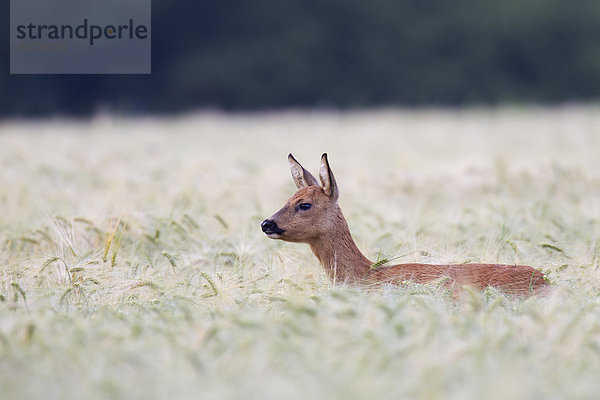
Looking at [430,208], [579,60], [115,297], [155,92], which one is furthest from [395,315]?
[579,60]

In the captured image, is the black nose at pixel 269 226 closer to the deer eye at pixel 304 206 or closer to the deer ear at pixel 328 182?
the deer eye at pixel 304 206

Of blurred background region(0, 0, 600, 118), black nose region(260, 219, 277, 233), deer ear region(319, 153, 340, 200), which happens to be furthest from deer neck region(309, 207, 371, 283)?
blurred background region(0, 0, 600, 118)

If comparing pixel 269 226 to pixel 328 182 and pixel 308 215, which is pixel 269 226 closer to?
pixel 308 215

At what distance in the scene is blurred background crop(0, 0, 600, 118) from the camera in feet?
106

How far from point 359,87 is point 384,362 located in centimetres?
2959

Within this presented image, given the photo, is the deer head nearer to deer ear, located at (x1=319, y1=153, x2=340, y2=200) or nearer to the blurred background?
deer ear, located at (x1=319, y1=153, x2=340, y2=200)

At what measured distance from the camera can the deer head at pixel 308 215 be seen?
19.5ft

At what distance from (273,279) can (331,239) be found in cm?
46

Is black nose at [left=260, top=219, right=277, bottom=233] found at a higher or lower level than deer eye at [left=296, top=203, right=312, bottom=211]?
lower

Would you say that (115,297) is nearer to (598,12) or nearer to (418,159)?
(418,159)

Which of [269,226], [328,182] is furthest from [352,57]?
[269,226]

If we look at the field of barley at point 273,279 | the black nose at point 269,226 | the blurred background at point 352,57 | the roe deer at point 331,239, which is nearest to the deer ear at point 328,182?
the roe deer at point 331,239

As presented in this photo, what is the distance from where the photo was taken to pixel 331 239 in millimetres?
6047

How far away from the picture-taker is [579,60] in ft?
112
